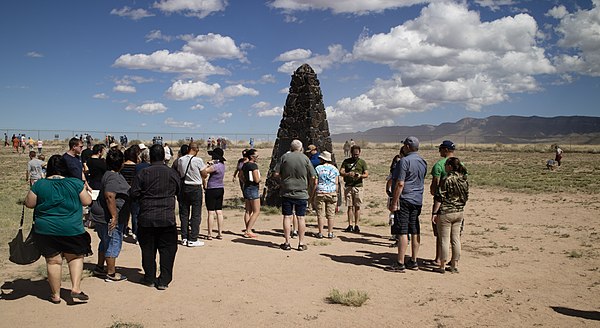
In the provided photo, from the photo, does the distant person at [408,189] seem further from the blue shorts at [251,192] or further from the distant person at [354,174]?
the blue shorts at [251,192]

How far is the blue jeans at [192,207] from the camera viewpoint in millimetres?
8570

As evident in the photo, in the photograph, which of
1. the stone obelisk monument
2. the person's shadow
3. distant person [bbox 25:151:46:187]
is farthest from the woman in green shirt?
the stone obelisk monument

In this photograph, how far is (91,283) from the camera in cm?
662

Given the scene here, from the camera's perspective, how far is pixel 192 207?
29.0 feet

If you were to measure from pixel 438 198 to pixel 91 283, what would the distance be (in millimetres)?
4753

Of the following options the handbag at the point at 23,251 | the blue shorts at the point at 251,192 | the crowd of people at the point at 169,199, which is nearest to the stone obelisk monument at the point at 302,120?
the crowd of people at the point at 169,199

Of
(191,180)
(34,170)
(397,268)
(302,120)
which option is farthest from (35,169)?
(397,268)

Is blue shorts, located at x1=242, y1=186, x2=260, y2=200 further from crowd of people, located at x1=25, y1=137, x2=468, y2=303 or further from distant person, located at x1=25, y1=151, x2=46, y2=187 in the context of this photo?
distant person, located at x1=25, y1=151, x2=46, y2=187

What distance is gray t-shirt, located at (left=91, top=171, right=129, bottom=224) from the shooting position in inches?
251

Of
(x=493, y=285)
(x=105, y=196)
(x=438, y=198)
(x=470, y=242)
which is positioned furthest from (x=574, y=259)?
(x=105, y=196)

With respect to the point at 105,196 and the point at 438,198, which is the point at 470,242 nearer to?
the point at 438,198

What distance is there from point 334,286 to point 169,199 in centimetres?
242

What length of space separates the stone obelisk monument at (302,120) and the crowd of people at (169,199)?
115 inches

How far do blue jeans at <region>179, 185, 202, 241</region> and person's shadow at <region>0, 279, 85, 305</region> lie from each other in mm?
2540
